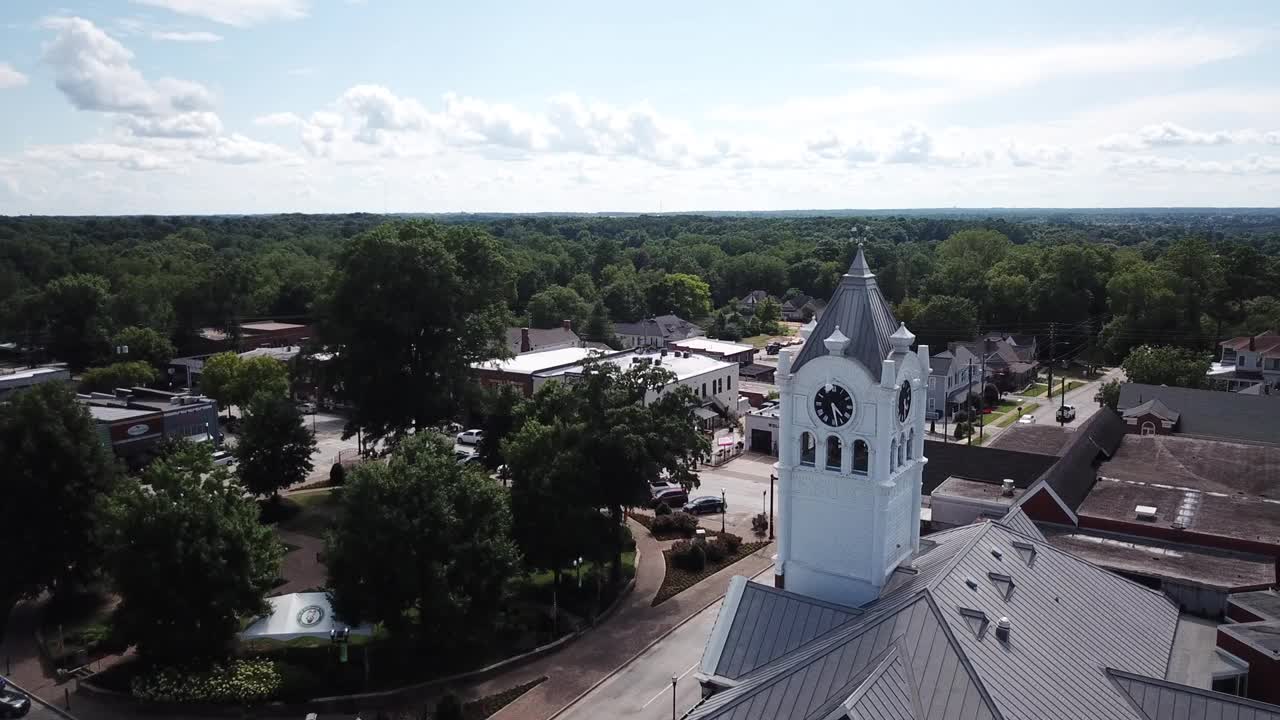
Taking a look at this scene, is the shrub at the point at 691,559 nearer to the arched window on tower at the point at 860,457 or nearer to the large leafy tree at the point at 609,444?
the large leafy tree at the point at 609,444

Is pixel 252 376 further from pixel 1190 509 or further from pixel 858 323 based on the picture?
pixel 1190 509

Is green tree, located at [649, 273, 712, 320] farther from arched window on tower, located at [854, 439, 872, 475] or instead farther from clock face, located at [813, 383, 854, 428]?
clock face, located at [813, 383, 854, 428]

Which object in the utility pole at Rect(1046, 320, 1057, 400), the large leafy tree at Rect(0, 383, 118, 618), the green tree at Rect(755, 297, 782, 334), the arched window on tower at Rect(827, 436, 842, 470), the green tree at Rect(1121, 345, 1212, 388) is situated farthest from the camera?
the green tree at Rect(755, 297, 782, 334)

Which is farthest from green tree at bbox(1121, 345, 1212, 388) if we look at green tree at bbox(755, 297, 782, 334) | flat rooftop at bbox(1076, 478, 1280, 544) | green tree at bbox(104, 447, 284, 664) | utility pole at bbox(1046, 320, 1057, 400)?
green tree at bbox(104, 447, 284, 664)

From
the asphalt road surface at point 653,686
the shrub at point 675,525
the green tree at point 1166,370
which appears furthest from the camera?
the green tree at point 1166,370

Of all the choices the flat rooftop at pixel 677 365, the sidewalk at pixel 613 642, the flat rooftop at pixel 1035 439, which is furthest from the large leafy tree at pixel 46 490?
the flat rooftop at pixel 1035 439
